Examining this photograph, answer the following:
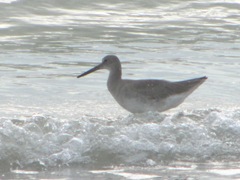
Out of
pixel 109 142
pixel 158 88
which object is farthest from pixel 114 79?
pixel 109 142

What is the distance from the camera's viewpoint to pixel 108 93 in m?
10.7

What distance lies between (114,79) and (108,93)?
67cm

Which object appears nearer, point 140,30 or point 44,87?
point 44,87

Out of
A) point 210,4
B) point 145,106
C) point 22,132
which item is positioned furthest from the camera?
point 210,4

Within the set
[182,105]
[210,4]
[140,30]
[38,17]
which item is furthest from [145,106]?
[210,4]

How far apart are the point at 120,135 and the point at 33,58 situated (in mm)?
4347

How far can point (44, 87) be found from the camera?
1071cm

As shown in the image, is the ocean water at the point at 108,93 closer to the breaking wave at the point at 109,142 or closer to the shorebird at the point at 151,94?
the breaking wave at the point at 109,142

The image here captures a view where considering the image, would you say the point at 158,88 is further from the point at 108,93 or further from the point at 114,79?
the point at 108,93

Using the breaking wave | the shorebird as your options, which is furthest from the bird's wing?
the breaking wave

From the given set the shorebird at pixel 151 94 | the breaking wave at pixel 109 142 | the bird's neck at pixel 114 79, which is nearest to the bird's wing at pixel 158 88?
the shorebird at pixel 151 94

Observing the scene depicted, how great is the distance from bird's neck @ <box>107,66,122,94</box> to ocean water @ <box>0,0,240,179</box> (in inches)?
10.7

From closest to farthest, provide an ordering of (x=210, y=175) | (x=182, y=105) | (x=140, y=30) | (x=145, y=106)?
1. (x=210, y=175)
2. (x=145, y=106)
3. (x=182, y=105)
4. (x=140, y=30)

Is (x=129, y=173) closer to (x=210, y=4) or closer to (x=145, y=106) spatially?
(x=145, y=106)
